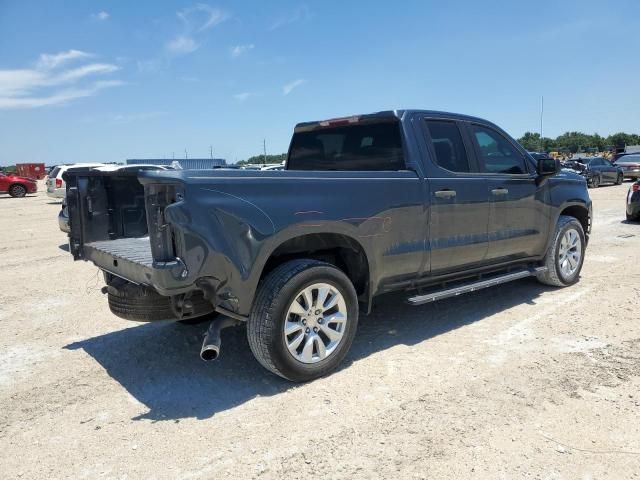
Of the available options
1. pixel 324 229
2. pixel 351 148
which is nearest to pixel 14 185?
pixel 351 148

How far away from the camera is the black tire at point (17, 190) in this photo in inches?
1094

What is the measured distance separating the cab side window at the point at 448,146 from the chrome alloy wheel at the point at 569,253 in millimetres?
2037

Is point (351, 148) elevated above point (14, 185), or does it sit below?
below

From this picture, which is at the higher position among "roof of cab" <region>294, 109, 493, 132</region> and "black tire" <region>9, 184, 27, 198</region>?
"roof of cab" <region>294, 109, 493, 132</region>

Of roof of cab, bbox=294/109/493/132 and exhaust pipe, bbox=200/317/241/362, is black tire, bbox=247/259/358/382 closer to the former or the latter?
exhaust pipe, bbox=200/317/241/362

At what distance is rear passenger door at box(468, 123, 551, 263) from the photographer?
5.10m

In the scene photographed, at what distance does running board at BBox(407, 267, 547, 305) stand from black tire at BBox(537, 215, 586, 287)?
0.76ft

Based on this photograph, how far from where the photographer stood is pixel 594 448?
2.82m

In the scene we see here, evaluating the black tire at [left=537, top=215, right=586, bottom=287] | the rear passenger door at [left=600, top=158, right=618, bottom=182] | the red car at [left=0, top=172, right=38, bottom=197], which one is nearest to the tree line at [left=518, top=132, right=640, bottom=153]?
the rear passenger door at [left=600, top=158, right=618, bottom=182]

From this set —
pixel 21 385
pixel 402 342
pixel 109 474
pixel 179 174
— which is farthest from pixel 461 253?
pixel 21 385

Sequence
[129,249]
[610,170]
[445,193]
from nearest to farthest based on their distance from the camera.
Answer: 1. [129,249]
2. [445,193]
3. [610,170]

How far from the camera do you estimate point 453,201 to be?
15.1ft

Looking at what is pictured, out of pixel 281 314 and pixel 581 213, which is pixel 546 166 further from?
pixel 281 314

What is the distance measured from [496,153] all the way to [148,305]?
12.3 feet
